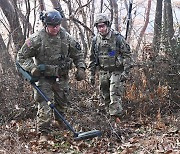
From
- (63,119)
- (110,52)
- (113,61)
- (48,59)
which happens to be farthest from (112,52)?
(63,119)

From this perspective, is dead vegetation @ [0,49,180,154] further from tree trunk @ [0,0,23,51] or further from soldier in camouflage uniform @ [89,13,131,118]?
tree trunk @ [0,0,23,51]

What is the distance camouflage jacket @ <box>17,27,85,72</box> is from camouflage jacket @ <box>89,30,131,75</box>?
2.53 feet

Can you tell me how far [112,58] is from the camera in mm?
6637

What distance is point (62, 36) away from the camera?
586 centimetres

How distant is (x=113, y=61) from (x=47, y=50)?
141cm

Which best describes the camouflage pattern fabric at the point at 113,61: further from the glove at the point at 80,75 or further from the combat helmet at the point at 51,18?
the combat helmet at the point at 51,18

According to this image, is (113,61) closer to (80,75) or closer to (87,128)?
(80,75)

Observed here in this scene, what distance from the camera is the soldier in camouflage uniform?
648 centimetres

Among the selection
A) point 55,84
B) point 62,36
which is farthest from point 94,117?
point 62,36

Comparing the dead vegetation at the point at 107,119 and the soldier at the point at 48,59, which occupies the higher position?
the soldier at the point at 48,59

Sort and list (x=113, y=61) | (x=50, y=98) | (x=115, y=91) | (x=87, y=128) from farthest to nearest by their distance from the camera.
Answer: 1. (x=113, y=61)
2. (x=115, y=91)
3. (x=50, y=98)
4. (x=87, y=128)

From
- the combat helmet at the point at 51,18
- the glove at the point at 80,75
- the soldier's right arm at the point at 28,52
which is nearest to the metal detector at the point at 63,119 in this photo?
the soldier's right arm at the point at 28,52

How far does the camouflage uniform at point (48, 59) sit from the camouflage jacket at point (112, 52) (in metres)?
0.76

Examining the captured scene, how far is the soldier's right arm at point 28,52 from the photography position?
5.68 m
